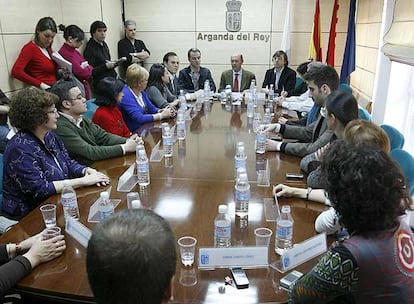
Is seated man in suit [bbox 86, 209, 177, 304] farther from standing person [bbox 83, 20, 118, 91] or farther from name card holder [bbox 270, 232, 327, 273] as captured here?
standing person [bbox 83, 20, 118, 91]

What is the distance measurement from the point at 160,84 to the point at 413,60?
110 inches

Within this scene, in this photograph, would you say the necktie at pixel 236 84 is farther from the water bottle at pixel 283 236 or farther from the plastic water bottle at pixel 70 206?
the water bottle at pixel 283 236

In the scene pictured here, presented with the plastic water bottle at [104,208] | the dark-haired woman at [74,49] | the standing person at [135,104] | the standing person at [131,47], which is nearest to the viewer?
the plastic water bottle at [104,208]

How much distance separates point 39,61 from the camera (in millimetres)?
4020

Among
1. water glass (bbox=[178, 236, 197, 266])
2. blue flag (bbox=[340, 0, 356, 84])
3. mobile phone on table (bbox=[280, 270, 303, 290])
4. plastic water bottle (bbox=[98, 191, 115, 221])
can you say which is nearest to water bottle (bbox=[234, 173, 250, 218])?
water glass (bbox=[178, 236, 197, 266])

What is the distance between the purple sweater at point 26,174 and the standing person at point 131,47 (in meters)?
4.45

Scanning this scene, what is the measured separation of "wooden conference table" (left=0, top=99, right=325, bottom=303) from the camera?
126 cm

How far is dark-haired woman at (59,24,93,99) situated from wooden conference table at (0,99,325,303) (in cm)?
201

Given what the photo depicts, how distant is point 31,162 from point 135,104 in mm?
1836

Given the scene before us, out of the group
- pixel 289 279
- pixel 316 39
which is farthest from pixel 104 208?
pixel 316 39

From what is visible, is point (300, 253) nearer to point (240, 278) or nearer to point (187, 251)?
point (240, 278)

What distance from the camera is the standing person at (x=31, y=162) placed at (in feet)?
6.60

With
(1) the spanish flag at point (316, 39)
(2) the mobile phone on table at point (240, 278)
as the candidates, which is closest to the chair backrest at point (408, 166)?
(2) the mobile phone on table at point (240, 278)

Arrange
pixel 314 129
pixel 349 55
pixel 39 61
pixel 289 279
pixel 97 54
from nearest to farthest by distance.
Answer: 1. pixel 289 279
2. pixel 314 129
3. pixel 39 61
4. pixel 97 54
5. pixel 349 55
